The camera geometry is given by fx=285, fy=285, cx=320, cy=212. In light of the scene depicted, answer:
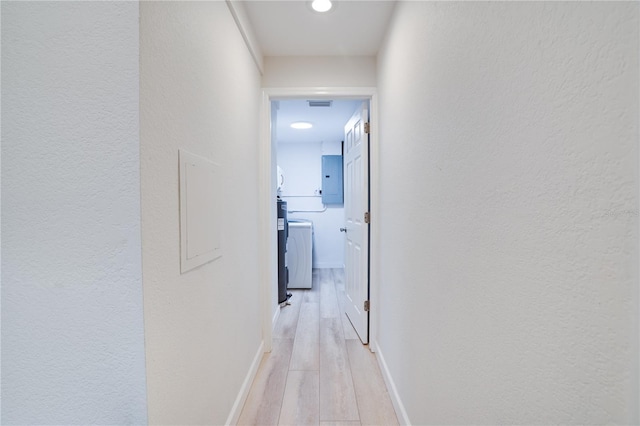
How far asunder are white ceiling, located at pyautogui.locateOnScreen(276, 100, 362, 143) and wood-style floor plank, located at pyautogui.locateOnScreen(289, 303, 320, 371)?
7.50 ft

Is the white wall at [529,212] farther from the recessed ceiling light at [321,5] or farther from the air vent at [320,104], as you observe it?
the air vent at [320,104]

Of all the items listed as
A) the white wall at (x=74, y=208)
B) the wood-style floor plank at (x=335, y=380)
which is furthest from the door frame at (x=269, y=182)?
the white wall at (x=74, y=208)

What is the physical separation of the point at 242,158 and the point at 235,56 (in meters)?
0.56

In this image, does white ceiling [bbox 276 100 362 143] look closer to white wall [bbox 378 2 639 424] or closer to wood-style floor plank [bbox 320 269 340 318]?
white wall [bbox 378 2 639 424]

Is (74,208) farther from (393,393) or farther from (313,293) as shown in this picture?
(313,293)

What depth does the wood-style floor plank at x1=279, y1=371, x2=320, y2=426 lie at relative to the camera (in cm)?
158

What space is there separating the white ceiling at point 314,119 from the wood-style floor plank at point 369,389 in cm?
246

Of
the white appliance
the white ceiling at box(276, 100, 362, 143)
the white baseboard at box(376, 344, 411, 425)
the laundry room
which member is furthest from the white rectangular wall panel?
the laundry room

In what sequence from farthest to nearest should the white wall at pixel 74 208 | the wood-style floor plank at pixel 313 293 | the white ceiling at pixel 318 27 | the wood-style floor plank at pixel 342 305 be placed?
the wood-style floor plank at pixel 313 293, the wood-style floor plank at pixel 342 305, the white ceiling at pixel 318 27, the white wall at pixel 74 208

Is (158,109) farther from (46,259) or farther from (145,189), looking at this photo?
(46,259)

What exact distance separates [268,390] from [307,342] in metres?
0.66

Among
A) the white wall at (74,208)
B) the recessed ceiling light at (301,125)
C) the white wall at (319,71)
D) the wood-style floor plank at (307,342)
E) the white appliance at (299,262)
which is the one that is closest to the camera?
the white wall at (74,208)

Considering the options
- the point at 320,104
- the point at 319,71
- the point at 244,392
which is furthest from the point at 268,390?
the point at 320,104

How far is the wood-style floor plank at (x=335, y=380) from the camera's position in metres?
1.63
